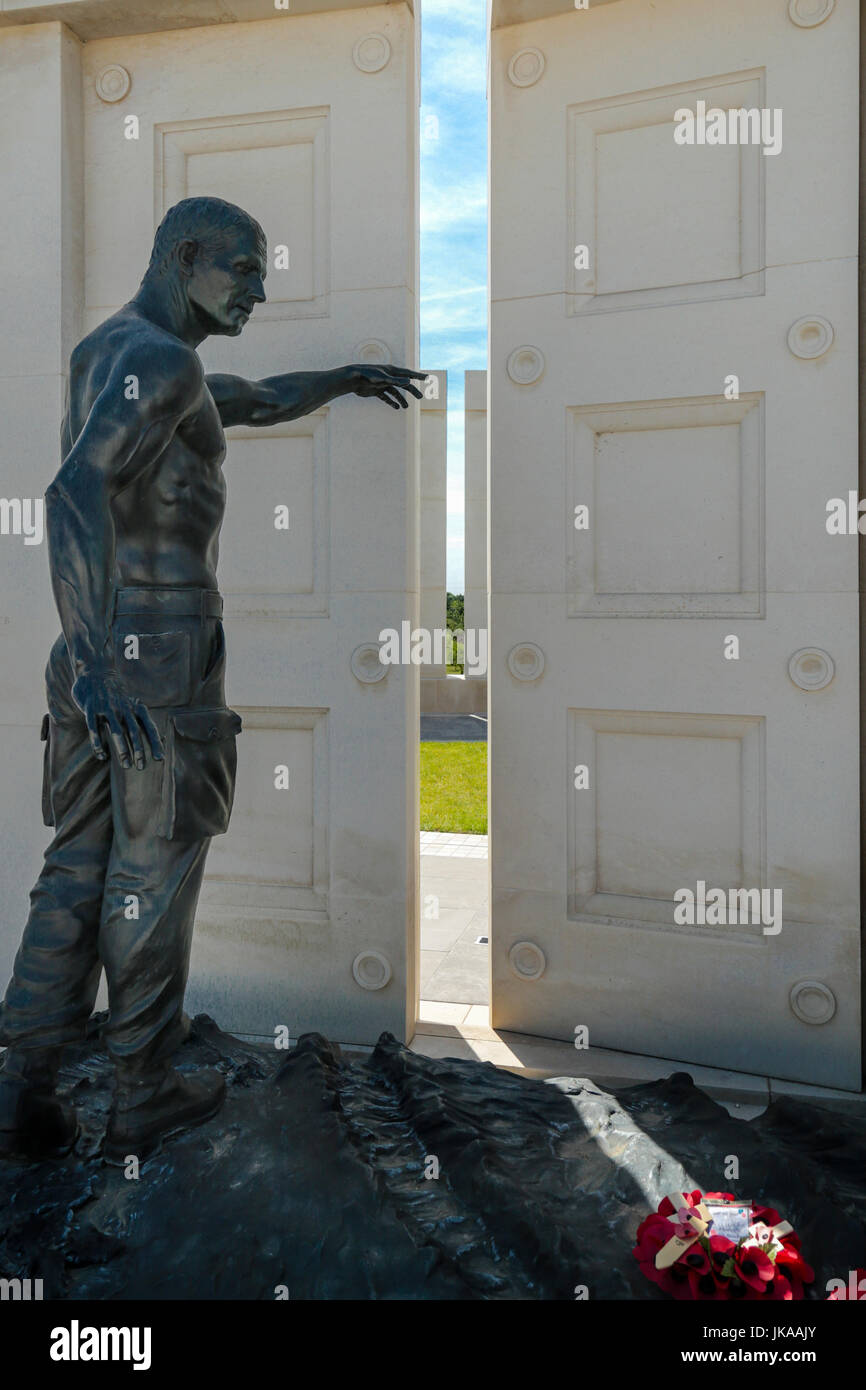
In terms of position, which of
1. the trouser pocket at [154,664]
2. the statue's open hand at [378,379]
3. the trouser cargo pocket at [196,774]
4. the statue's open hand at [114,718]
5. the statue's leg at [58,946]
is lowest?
the statue's leg at [58,946]

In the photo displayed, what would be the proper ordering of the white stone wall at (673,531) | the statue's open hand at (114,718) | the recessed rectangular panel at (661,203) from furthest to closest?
the recessed rectangular panel at (661,203) < the white stone wall at (673,531) < the statue's open hand at (114,718)

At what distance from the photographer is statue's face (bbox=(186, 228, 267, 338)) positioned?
2.45 m

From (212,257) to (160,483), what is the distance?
0.58 meters

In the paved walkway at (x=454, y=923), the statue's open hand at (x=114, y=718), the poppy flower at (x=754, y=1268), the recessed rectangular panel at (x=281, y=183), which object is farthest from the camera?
the paved walkway at (x=454, y=923)

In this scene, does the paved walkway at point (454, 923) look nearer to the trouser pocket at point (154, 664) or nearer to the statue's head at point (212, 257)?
the trouser pocket at point (154, 664)

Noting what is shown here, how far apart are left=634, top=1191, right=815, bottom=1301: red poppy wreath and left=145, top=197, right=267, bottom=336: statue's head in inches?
93.3

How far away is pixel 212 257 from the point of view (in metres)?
2.46

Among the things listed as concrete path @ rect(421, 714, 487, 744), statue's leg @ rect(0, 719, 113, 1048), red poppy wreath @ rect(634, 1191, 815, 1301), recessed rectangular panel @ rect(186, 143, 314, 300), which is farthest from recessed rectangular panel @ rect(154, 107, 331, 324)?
concrete path @ rect(421, 714, 487, 744)

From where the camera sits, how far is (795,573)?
149 inches

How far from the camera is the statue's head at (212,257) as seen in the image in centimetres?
244

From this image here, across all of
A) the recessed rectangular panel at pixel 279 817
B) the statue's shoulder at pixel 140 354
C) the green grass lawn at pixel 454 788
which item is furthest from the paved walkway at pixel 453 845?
the statue's shoulder at pixel 140 354

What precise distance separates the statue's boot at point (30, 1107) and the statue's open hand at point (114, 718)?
904 mm
